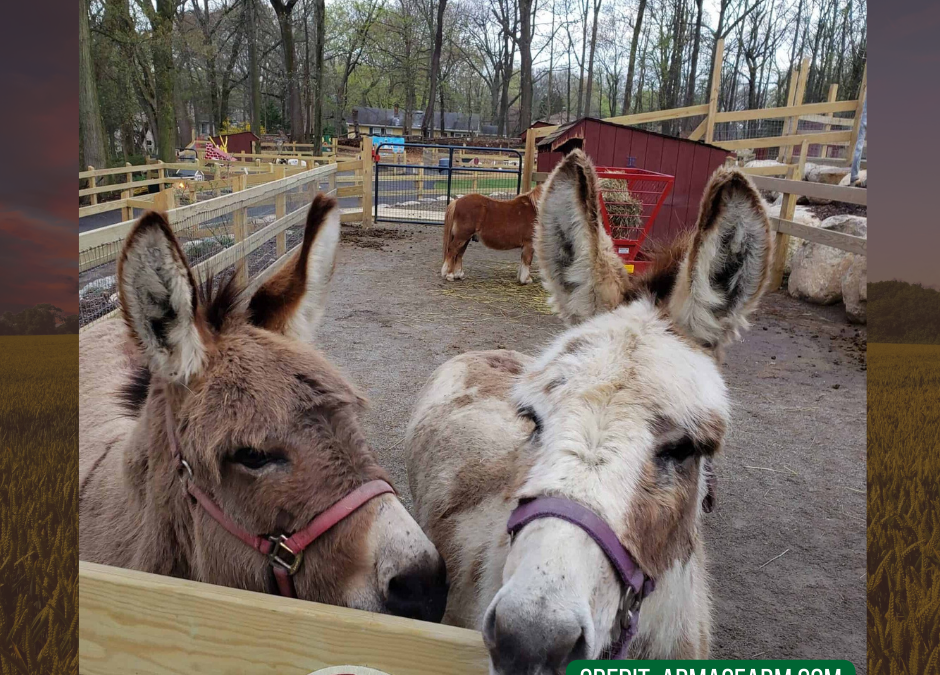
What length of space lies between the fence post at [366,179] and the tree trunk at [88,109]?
3962mm

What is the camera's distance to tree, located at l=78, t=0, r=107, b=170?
6.53 ft

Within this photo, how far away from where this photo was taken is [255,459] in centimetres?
131

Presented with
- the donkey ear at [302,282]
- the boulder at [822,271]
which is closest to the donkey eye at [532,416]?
the donkey ear at [302,282]

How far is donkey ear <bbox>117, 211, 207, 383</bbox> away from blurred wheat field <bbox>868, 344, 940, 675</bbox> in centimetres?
164

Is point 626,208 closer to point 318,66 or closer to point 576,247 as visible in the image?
point 318,66

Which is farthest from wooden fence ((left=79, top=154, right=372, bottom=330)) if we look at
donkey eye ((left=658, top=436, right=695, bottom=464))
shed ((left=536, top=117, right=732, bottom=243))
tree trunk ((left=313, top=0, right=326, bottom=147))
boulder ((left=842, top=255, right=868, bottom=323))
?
shed ((left=536, top=117, right=732, bottom=243))

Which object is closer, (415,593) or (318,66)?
(415,593)

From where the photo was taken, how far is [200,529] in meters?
1.36

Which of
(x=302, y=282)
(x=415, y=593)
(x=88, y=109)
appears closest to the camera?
(x=415, y=593)

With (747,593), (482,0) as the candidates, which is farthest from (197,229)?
(482,0)

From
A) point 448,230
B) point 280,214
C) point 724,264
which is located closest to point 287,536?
point 724,264

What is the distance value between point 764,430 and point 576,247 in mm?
2941

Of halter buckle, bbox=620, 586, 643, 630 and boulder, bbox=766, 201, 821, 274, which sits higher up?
boulder, bbox=766, 201, 821, 274

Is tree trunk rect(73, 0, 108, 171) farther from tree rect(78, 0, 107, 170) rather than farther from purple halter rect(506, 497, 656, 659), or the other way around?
purple halter rect(506, 497, 656, 659)
